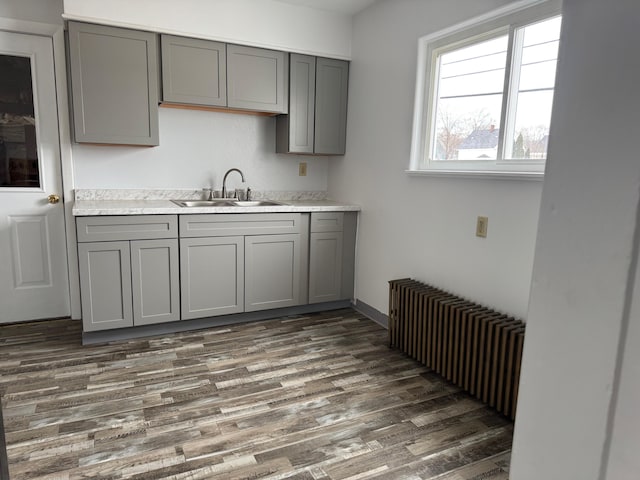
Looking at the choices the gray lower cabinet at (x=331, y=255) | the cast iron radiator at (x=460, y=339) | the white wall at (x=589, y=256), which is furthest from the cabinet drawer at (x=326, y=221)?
the white wall at (x=589, y=256)

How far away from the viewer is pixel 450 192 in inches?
108

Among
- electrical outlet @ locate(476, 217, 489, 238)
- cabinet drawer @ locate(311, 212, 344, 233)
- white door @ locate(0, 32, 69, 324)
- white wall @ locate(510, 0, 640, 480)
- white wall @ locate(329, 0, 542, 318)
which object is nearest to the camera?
white wall @ locate(510, 0, 640, 480)

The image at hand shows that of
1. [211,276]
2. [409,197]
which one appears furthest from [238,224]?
[409,197]

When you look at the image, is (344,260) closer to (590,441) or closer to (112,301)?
(112,301)

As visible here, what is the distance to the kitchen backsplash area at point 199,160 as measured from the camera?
11.0ft

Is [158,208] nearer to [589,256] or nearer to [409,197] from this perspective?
[409,197]

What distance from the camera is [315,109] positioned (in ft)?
12.1

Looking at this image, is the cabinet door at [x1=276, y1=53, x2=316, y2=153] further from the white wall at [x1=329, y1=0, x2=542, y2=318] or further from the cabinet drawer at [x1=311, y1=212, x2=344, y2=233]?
the cabinet drawer at [x1=311, y1=212, x2=344, y2=233]

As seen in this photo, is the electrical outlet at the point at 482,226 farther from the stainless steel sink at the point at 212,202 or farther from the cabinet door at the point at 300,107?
the stainless steel sink at the point at 212,202

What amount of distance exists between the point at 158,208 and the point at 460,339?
2.11 metres

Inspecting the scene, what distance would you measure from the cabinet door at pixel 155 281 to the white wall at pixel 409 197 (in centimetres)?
154

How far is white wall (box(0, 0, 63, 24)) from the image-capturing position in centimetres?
294

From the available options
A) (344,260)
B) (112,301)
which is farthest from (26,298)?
(344,260)

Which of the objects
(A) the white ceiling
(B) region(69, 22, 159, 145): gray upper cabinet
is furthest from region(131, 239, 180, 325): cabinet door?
(A) the white ceiling
